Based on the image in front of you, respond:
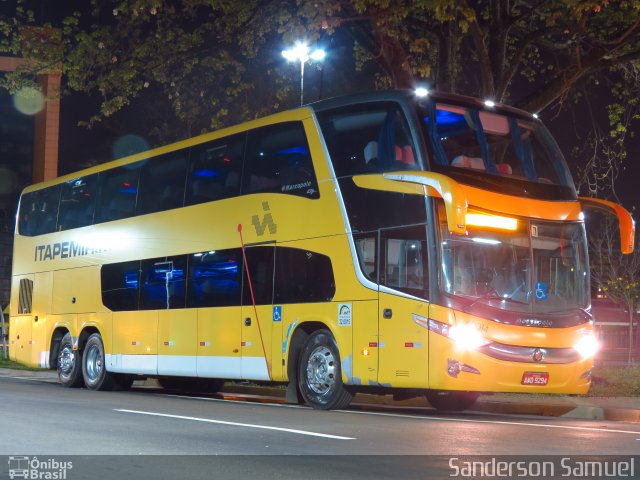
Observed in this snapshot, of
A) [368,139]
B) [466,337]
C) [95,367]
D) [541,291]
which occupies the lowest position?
[95,367]

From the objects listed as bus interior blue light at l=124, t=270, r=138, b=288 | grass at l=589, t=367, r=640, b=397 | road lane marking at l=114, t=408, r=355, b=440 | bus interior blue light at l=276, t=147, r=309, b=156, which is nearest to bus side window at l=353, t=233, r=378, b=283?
bus interior blue light at l=276, t=147, r=309, b=156

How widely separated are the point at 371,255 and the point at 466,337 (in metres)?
1.89

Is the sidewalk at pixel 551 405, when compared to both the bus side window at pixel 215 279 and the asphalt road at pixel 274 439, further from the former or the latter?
the bus side window at pixel 215 279

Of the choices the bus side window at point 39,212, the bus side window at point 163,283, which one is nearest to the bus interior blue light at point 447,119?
the bus side window at point 163,283

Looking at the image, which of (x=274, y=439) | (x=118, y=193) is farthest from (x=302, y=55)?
(x=274, y=439)

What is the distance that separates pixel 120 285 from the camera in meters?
20.8

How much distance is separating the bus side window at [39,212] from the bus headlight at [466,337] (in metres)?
12.2

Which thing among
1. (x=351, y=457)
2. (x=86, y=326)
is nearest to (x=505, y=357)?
(x=351, y=457)

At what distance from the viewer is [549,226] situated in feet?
49.1

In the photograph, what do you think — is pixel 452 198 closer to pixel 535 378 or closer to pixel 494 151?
Result: pixel 494 151

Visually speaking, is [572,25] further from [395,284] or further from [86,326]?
[86,326]

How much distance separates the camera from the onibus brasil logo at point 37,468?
25.9 ft

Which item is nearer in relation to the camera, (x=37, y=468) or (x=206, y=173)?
(x=37, y=468)

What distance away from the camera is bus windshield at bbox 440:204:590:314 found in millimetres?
14086
